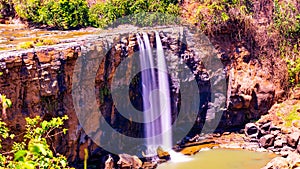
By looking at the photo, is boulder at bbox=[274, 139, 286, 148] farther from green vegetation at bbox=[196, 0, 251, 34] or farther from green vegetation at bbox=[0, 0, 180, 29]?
green vegetation at bbox=[0, 0, 180, 29]

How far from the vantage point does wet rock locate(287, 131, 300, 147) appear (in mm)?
16219

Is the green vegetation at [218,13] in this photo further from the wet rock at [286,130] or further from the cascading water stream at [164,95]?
the wet rock at [286,130]

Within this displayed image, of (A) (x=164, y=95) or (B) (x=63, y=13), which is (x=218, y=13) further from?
(B) (x=63, y=13)

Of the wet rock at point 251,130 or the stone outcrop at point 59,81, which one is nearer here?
the stone outcrop at point 59,81

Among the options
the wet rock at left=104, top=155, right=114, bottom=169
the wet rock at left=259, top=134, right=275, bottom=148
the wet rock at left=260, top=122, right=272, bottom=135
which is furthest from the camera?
the wet rock at left=260, top=122, right=272, bottom=135

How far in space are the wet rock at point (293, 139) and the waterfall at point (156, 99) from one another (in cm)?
499

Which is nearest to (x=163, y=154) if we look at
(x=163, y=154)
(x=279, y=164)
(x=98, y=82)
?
(x=163, y=154)

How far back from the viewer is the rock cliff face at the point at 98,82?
12.9 m

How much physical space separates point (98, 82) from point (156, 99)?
381cm

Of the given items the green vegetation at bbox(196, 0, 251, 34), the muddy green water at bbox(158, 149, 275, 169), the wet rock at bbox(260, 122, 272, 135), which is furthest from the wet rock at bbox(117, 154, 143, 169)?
the green vegetation at bbox(196, 0, 251, 34)

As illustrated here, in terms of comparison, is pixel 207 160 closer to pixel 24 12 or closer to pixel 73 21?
pixel 73 21

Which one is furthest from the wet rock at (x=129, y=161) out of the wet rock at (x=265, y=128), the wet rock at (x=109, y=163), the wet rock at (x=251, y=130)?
the wet rock at (x=265, y=128)

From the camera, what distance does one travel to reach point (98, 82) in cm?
1537

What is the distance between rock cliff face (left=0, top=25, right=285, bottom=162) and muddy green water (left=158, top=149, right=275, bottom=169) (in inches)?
98.3
